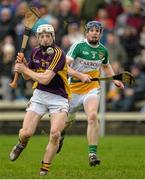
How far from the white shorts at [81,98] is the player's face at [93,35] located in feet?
2.63

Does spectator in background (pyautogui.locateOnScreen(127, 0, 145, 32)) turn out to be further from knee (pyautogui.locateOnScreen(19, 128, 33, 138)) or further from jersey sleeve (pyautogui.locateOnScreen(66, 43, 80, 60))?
knee (pyautogui.locateOnScreen(19, 128, 33, 138))

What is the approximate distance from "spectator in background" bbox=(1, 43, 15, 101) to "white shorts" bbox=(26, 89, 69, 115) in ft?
28.3

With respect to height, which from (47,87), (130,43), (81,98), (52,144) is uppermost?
(130,43)

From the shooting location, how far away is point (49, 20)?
2094cm

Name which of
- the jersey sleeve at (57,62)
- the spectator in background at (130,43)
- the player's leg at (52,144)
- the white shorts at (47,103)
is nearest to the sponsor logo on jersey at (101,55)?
the white shorts at (47,103)

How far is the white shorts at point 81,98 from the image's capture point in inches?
537

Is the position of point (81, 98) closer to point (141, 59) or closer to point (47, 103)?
point (47, 103)

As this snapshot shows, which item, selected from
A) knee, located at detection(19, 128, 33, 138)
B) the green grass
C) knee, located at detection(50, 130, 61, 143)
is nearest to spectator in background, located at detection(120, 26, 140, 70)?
the green grass

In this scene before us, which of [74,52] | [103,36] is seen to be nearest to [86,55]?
[74,52]

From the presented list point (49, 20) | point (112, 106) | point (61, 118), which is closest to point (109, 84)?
point (112, 106)

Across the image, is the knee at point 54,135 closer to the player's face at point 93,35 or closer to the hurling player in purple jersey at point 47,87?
the hurling player in purple jersey at point 47,87

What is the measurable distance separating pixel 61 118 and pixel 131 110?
9.30 m

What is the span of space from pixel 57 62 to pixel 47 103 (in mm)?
642

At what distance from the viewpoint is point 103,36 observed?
20.8m
